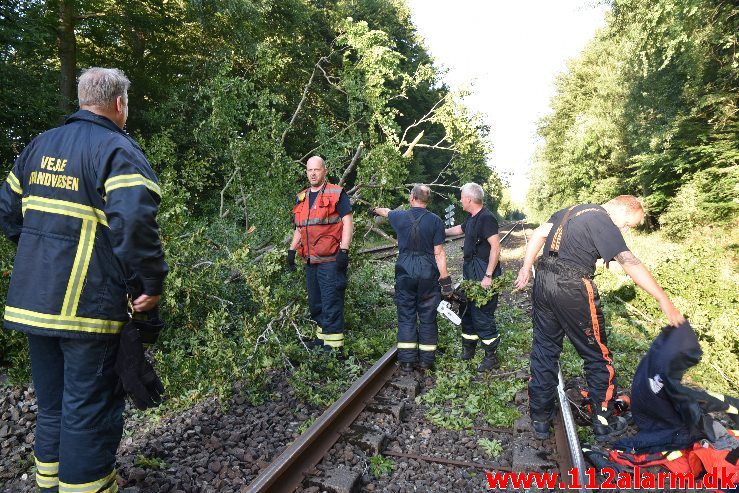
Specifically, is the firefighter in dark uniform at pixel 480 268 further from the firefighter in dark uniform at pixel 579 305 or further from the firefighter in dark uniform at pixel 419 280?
the firefighter in dark uniform at pixel 579 305

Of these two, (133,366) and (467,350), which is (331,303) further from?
(133,366)

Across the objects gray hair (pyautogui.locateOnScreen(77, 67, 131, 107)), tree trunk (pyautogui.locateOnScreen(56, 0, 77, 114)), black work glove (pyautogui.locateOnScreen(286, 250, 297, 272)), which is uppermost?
tree trunk (pyautogui.locateOnScreen(56, 0, 77, 114))

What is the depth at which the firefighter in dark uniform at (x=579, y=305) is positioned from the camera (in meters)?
3.80

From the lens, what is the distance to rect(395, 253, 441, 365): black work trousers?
5266 mm

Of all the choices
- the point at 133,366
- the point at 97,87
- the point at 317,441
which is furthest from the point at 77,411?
the point at 97,87

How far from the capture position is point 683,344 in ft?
10.6

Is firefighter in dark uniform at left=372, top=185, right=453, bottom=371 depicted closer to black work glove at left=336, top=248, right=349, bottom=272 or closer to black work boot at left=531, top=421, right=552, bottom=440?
black work glove at left=336, top=248, right=349, bottom=272

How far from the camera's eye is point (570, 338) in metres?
3.95

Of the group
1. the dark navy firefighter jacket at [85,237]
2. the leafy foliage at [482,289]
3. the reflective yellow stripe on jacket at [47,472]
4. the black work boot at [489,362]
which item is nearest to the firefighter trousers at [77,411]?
the reflective yellow stripe on jacket at [47,472]

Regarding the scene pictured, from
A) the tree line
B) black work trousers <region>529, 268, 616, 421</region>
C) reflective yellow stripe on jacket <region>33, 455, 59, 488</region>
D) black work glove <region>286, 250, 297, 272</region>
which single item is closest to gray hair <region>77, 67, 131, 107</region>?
reflective yellow stripe on jacket <region>33, 455, 59, 488</region>

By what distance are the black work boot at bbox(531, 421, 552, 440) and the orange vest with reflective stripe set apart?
2.80m

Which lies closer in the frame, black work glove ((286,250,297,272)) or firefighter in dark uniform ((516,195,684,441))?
firefighter in dark uniform ((516,195,684,441))

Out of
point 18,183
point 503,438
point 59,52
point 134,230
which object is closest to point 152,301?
point 134,230

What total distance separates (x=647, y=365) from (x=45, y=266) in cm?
414
